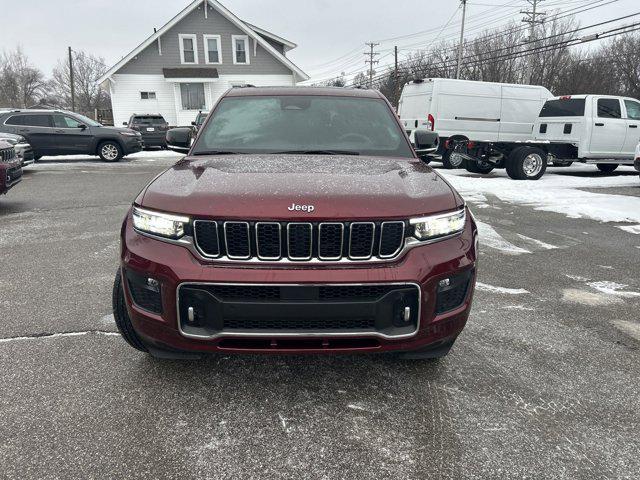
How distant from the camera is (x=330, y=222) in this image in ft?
7.14

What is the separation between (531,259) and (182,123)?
1039 inches

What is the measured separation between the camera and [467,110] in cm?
1367

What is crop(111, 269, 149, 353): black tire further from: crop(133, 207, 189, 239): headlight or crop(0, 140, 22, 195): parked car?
crop(0, 140, 22, 195): parked car

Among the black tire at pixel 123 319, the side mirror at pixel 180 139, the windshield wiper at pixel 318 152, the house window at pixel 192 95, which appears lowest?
the black tire at pixel 123 319

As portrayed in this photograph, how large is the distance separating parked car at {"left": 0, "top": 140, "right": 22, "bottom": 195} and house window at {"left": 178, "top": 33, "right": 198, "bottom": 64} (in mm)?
23010

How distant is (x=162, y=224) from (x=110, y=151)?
15.6 meters

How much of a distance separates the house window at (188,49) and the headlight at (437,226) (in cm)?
2955

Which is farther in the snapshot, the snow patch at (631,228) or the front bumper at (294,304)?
the snow patch at (631,228)

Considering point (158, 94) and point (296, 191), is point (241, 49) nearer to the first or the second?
point (158, 94)

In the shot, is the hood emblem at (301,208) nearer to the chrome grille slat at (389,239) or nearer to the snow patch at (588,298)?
the chrome grille slat at (389,239)

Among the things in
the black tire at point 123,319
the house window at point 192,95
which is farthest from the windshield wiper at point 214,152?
the house window at point 192,95

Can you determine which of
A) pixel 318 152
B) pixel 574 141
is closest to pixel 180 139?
pixel 318 152

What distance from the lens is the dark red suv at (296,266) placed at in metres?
2.15

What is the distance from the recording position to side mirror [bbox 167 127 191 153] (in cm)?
393
